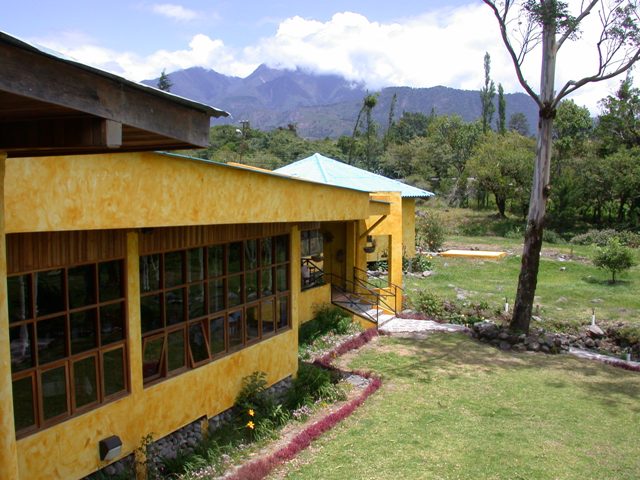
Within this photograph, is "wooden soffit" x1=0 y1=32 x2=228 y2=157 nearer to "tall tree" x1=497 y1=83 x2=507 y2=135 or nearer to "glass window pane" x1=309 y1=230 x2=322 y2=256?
"glass window pane" x1=309 y1=230 x2=322 y2=256

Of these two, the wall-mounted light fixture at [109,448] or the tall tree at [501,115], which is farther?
the tall tree at [501,115]

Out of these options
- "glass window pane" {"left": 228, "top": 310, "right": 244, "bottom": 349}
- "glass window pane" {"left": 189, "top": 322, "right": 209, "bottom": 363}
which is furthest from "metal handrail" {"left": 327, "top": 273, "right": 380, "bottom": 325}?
"glass window pane" {"left": 189, "top": 322, "right": 209, "bottom": 363}

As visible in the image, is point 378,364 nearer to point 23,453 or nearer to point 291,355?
point 291,355

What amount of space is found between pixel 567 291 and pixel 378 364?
12.2 meters

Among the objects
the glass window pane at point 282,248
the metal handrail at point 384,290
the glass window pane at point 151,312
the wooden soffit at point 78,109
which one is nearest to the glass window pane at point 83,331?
the glass window pane at point 151,312

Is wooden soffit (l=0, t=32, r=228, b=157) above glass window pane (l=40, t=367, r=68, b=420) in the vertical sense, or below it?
above

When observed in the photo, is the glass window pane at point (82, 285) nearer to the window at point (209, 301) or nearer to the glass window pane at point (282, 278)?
the window at point (209, 301)

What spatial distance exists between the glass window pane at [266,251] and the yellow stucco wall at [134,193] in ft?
3.66

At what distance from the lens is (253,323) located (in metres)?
10.3

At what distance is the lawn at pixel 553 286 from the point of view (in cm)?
1917

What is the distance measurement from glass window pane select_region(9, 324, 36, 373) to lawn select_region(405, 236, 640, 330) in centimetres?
1551

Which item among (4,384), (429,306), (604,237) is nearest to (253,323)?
(4,384)

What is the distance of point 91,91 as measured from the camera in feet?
9.32

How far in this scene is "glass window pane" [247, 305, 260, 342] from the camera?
10148 mm
